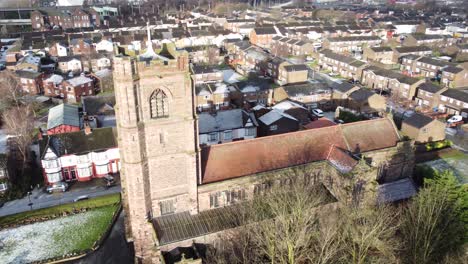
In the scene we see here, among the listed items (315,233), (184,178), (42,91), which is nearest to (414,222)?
(315,233)

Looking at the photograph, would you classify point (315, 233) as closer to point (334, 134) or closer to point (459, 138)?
point (334, 134)

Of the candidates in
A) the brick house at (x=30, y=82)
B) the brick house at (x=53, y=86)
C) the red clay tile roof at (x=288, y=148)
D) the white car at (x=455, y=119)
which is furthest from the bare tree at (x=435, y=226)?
the brick house at (x=30, y=82)

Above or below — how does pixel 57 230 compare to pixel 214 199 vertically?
below

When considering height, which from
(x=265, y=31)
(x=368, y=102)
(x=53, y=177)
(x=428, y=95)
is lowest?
(x=53, y=177)

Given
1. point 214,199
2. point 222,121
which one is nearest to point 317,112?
point 222,121

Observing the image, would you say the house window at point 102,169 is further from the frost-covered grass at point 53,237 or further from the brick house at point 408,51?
the brick house at point 408,51

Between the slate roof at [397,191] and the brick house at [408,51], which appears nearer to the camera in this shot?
the slate roof at [397,191]

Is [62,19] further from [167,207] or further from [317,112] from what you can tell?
[167,207]
